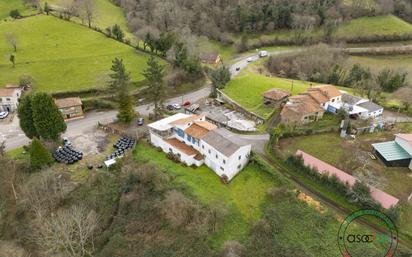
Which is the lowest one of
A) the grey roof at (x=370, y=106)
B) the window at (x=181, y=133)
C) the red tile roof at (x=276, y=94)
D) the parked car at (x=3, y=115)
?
the parked car at (x=3, y=115)

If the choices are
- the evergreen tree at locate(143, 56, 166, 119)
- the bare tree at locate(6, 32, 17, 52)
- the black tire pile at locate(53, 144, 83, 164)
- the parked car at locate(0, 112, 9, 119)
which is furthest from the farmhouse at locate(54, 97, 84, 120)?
the bare tree at locate(6, 32, 17, 52)

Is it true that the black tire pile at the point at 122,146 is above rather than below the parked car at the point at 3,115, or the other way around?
above

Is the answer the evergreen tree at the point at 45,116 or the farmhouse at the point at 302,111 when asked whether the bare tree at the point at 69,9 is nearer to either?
the evergreen tree at the point at 45,116

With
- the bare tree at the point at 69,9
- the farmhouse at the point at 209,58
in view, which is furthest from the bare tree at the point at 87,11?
the farmhouse at the point at 209,58

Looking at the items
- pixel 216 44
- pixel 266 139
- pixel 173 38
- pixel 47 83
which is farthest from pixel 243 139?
pixel 216 44

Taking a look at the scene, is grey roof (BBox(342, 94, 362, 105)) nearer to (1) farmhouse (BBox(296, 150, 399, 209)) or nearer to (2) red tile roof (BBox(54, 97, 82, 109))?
(1) farmhouse (BBox(296, 150, 399, 209))

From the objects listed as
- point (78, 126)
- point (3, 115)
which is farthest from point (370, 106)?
point (3, 115)

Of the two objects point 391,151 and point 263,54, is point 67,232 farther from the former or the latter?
point 263,54
